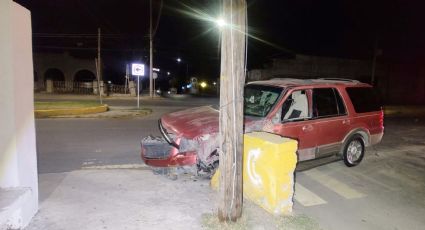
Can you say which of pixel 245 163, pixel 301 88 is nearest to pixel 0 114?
pixel 245 163

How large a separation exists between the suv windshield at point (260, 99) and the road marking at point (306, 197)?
151cm

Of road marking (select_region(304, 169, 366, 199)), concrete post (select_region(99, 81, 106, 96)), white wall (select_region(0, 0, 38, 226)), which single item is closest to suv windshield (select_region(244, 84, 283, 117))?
road marking (select_region(304, 169, 366, 199))

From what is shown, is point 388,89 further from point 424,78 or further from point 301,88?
point 301,88

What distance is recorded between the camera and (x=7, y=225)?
12.9 feet

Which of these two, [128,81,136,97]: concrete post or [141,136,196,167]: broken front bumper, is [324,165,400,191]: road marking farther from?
[128,81,136,97]: concrete post

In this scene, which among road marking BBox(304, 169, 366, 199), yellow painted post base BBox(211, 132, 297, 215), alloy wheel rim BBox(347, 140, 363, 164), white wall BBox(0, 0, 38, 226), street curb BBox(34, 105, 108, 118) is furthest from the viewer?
street curb BBox(34, 105, 108, 118)

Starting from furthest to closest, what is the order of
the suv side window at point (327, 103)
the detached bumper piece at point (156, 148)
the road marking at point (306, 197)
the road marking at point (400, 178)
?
the suv side window at point (327, 103) < the road marking at point (400, 178) < the detached bumper piece at point (156, 148) < the road marking at point (306, 197)

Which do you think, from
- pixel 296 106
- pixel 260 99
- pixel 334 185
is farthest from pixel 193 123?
pixel 334 185

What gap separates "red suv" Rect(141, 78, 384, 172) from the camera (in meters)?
6.04

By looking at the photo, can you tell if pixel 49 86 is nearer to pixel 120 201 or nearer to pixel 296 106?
pixel 296 106

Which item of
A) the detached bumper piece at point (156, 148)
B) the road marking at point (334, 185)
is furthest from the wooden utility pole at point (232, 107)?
the road marking at point (334, 185)

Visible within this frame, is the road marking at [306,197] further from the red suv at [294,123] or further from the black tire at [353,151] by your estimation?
the black tire at [353,151]

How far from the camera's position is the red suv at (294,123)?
6043 millimetres

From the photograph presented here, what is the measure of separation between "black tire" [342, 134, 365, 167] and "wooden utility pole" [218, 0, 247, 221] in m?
4.06
